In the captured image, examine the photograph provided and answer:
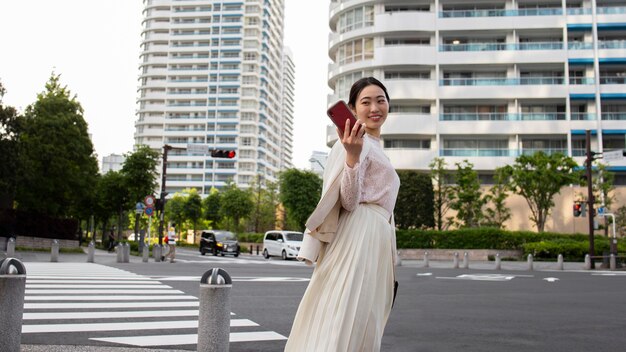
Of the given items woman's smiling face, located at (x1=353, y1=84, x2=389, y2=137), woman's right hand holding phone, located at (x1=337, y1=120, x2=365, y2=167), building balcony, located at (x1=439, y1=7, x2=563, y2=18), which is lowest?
woman's right hand holding phone, located at (x1=337, y1=120, x2=365, y2=167)

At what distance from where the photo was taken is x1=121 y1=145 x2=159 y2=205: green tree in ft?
104

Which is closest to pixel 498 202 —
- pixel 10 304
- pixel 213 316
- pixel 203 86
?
pixel 213 316

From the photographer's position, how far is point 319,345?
224 centimetres

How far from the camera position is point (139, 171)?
105 ft

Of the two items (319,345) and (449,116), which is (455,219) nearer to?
(449,116)

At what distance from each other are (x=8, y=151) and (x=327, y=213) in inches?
1082

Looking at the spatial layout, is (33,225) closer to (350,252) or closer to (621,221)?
(350,252)

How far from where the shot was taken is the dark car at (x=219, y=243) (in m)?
30.8

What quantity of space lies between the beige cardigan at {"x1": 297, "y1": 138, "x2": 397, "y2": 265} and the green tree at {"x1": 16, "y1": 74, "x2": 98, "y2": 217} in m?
28.8

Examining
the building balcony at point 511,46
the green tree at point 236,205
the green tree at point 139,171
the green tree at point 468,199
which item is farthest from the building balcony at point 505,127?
the green tree at point 139,171

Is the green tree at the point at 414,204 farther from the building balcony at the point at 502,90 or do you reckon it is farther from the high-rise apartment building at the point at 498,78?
the building balcony at the point at 502,90

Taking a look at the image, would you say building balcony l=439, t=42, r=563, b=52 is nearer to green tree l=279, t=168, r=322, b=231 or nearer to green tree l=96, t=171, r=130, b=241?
green tree l=279, t=168, r=322, b=231

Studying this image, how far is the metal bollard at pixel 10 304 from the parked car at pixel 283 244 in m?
24.2

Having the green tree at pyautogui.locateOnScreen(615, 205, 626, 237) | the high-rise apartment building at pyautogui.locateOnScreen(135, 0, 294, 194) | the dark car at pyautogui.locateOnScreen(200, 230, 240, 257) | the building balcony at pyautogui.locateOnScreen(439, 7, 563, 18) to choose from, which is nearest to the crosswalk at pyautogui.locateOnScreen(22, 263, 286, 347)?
the dark car at pyautogui.locateOnScreen(200, 230, 240, 257)
